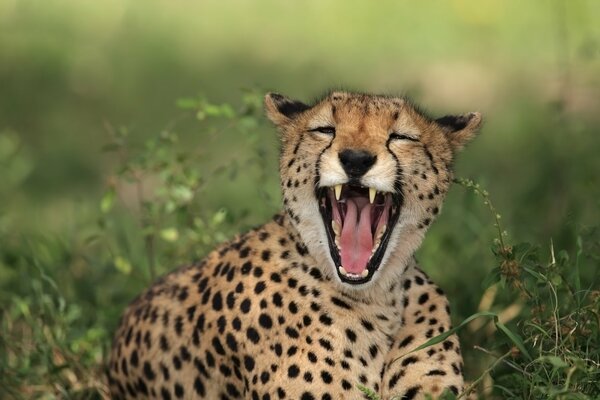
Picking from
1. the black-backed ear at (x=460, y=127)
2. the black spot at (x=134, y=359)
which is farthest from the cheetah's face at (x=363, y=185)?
the black spot at (x=134, y=359)

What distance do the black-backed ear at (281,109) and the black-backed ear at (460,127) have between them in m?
0.43

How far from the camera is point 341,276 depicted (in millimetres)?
4340

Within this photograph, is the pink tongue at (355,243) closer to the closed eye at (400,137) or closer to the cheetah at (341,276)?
the cheetah at (341,276)

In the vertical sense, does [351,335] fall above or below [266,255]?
below

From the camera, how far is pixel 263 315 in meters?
4.48

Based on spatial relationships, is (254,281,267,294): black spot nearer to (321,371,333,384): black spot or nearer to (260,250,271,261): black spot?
(260,250,271,261): black spot

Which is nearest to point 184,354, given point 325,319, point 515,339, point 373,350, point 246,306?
point 246,306

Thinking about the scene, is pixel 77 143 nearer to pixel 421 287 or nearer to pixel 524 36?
pixel 524 36

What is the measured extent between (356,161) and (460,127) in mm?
553

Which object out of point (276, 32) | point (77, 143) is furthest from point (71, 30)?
point (77, 143)

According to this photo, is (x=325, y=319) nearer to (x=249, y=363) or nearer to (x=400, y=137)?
(x=249, y=363)

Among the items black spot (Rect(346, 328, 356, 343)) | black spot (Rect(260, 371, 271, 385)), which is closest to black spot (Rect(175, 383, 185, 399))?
black spot (Rect(260, 371, 271, 385))

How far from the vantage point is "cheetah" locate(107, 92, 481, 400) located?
433 cm

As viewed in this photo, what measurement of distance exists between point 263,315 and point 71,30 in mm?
6525
